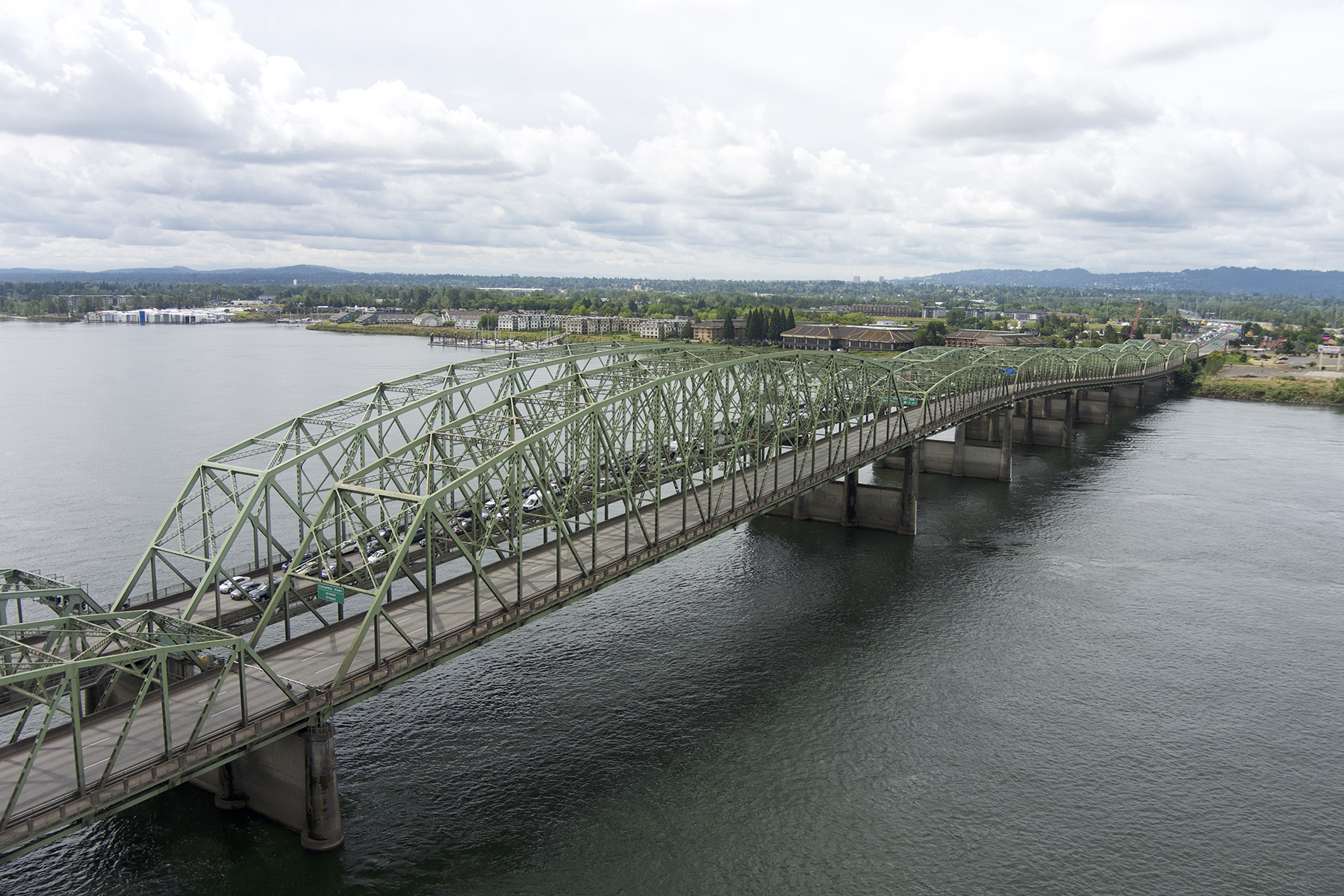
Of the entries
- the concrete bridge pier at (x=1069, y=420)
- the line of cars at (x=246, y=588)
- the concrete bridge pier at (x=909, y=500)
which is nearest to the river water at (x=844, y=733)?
the concrete bridge pier at (x=909, y=500)

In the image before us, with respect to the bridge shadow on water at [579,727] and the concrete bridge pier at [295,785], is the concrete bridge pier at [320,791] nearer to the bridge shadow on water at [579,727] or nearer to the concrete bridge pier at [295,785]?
the concrete bridge pier at [295,785]

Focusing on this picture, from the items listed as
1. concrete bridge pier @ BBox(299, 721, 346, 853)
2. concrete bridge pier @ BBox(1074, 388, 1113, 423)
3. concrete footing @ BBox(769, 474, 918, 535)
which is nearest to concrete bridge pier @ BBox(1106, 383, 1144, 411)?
concrete bridge pier @ BBox(1074, 388, 1113, 423)

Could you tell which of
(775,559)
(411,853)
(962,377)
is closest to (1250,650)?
(775,559)

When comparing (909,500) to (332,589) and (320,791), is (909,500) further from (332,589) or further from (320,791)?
(320,791)

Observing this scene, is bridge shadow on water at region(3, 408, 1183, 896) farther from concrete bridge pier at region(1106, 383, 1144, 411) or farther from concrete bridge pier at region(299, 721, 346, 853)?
concrete bridge pier at region(1106, 383, 1144, 411)

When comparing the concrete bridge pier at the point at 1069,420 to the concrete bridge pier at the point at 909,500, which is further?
the concrete bridge pier at the point at 1069,420

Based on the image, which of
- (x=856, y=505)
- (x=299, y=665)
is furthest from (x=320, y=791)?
(x=856, y=505)
